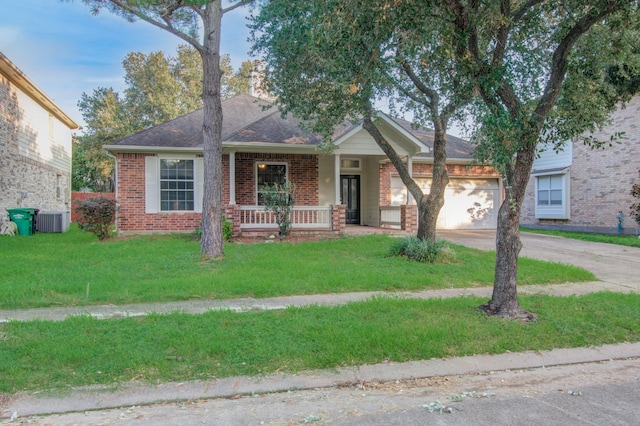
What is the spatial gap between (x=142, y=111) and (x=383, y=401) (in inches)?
1448

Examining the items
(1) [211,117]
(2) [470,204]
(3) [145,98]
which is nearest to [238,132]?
(1) [211,117]

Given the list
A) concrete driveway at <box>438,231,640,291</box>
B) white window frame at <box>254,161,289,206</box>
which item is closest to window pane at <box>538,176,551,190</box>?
concrete driveway at <box>438,231,640,291</box>

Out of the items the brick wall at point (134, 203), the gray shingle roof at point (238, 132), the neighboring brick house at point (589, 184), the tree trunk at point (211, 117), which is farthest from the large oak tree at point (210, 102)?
the neighboring brick house at point (589, 184)

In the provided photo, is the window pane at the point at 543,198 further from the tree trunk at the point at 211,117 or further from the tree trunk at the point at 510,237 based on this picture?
the tree trunk at the point at 510,237

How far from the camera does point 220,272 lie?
8438mm

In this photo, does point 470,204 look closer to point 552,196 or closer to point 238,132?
point 552,196

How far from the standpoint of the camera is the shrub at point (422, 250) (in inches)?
386

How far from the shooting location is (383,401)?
369 centimetres

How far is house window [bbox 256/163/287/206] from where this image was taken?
15883 millimetres

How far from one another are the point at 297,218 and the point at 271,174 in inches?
92.6

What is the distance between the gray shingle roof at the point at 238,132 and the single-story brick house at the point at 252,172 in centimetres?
3

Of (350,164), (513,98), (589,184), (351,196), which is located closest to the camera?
(513,98)

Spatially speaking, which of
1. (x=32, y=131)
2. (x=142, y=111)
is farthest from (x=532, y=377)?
(x=142, y=111)

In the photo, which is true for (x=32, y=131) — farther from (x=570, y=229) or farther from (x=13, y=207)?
(x=570, y=229)
